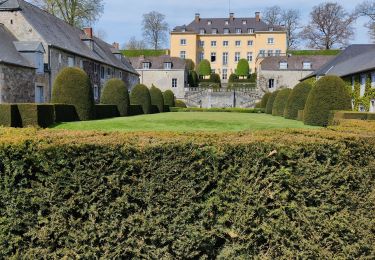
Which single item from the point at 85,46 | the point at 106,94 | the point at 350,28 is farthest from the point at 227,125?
the point at 350,28

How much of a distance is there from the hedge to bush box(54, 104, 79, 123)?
15.1 m

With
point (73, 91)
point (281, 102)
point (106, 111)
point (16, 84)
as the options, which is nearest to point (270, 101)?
point (281, 102)

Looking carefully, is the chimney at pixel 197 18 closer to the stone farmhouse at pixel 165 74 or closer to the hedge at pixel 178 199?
the stone farmhouse at pixel 165 74

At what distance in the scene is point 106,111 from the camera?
2197cm

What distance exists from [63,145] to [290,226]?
230 centimetres

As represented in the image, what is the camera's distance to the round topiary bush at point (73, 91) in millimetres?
18875

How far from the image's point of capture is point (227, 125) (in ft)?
56.0

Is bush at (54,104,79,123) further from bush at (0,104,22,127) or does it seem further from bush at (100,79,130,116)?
bush at (100,79,130,116)

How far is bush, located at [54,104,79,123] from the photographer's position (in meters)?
17.4

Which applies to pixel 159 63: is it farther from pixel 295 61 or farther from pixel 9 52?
pixel 9 52

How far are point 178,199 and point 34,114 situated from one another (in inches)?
567

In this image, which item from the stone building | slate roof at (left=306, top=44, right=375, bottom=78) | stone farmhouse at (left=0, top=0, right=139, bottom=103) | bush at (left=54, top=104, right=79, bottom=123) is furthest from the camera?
the stone building

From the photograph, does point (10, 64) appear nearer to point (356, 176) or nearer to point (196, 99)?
point (356, 176)

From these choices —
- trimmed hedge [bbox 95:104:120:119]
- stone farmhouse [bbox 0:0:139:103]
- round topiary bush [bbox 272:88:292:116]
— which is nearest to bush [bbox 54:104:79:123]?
trimmed hedge [bbox 95:104:120:119]
